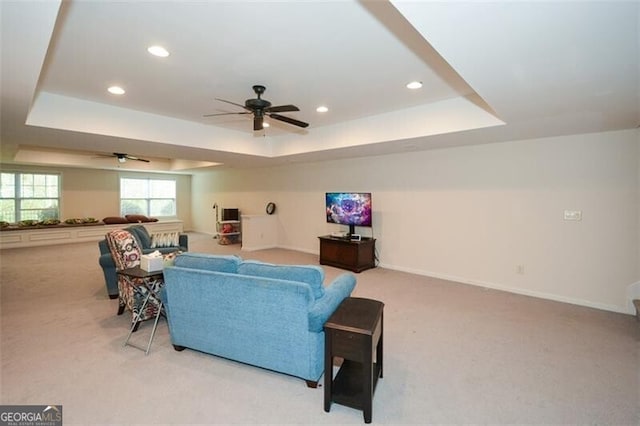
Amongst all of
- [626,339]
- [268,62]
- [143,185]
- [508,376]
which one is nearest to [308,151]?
[268,62]

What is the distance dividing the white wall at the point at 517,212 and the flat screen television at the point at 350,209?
41 centimetres

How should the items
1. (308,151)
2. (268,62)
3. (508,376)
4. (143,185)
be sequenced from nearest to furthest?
(508,376) → (268,62) → (308,151) → (143,185)

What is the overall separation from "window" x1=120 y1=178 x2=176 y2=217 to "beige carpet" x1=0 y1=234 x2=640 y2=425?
23.5 feet

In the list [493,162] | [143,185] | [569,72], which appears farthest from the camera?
[143,185]

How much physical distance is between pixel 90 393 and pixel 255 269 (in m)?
1.40

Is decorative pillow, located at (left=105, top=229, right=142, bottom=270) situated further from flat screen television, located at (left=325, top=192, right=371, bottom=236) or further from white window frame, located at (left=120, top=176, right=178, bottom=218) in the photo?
white window frame, located at (left=120, top=176, right=178, bottom=218)

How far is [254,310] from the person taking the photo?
227cm

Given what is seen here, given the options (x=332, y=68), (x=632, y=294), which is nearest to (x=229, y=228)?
(x=332, y=68)

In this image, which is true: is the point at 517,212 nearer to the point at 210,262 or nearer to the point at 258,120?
the point at 258,120

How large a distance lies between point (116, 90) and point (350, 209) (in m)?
3.96

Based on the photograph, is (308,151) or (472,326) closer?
(472,326)

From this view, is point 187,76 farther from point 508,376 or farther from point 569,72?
point 508,376

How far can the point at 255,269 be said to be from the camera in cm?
241

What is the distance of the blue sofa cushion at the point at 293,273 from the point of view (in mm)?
2250
